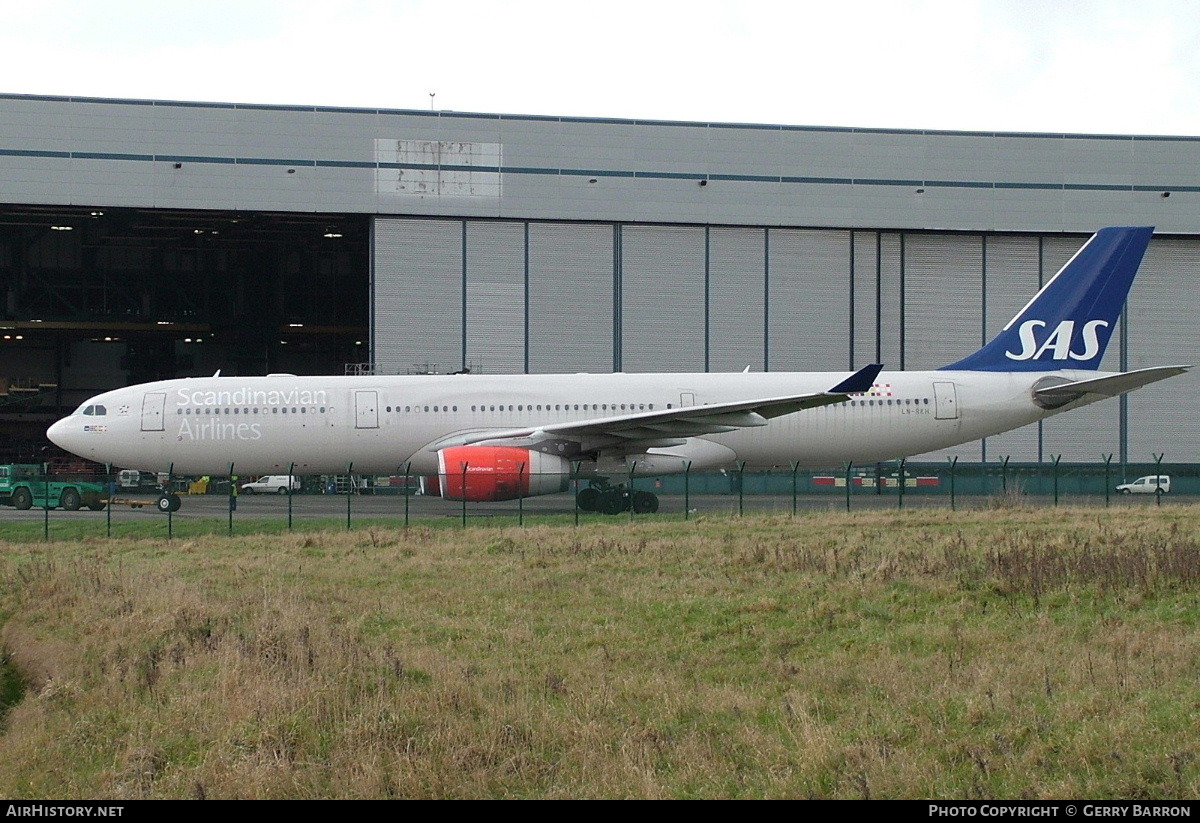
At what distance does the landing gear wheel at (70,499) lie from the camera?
104 feet

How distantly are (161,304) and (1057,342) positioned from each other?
144 ft

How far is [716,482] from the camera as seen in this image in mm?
Result: 38562

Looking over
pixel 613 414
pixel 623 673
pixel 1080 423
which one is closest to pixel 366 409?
pixel 613 414

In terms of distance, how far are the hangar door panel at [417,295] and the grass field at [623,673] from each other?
22.3m

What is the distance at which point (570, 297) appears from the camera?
41688mm

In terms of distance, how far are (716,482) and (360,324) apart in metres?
24.7

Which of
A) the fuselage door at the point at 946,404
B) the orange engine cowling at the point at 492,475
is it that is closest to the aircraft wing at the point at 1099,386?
the fuselage door at the point at 946,404

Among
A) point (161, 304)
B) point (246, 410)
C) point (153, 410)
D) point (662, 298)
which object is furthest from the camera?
point (161, 304)

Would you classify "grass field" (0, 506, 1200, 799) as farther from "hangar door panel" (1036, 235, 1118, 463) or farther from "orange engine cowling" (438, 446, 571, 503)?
"hangar door panel" (1036, 235, 1118, 463)

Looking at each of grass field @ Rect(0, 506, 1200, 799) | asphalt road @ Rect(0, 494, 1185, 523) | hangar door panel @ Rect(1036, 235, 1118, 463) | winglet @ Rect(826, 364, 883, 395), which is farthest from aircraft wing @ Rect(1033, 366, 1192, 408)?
hangar door panel @ Rect(1036, 235, 1118, 463)

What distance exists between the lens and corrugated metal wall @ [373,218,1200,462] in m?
40.8

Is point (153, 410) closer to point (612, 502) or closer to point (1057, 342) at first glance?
point (612, 502)

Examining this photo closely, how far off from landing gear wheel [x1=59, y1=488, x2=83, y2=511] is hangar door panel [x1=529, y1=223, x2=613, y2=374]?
16.0 metres

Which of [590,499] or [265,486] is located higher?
[590,499]
